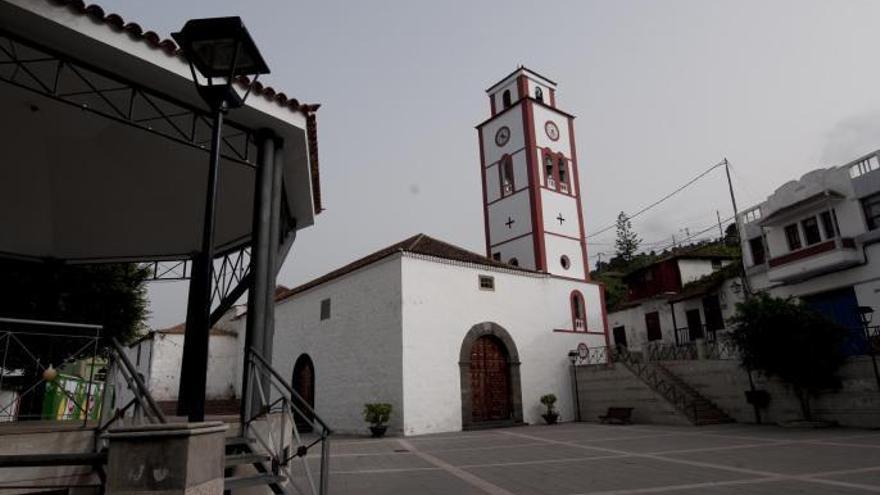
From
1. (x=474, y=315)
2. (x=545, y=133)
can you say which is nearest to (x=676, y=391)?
(x=474, y=315)

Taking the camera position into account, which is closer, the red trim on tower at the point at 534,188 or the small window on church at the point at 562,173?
the red trim on tower at the point at 534,188

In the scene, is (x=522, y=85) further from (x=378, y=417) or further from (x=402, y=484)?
(x=402, y=484)

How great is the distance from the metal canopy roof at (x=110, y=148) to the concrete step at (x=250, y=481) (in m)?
3.56

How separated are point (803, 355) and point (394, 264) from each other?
1258 centimetres

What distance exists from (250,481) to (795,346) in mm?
15349

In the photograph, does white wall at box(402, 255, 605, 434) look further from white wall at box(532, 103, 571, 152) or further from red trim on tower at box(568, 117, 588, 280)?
white wall at box(532, 103, 571, 152)

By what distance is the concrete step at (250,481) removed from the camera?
4.40m

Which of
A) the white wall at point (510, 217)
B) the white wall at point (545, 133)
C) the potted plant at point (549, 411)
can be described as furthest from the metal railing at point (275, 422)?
the white wall at point (545, 133)

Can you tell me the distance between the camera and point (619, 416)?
59.2ft

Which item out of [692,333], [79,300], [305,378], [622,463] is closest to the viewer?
[622,463]

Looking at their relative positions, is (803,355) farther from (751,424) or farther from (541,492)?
(541,492)

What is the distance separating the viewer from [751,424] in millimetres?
16078

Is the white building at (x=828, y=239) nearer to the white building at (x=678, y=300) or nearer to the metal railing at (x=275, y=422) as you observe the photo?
the white building at (x=678, y=300)

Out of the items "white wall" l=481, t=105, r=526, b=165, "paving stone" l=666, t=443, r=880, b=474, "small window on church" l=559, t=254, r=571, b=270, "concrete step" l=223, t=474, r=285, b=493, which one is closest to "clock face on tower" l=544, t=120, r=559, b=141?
"white wall" l=481, t=105, r=526, b=165
